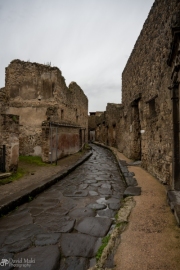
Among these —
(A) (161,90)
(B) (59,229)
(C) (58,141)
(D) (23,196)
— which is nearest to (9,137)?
(D) (23,196)

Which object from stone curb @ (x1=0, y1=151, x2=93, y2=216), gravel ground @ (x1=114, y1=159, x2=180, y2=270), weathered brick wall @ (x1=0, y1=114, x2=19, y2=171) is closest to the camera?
gravel ground @ (x1=114, y1=159, x2=180, y2=270)

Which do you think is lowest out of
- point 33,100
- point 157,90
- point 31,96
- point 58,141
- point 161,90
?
point 58,141

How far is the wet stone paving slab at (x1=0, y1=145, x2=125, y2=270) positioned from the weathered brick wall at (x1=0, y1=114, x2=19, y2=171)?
2.29 meters

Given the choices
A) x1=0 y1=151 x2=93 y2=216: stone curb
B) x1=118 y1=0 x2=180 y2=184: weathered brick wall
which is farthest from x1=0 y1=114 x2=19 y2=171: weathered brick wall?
x1=118 y1=0 x2=180 y2=184: weathered brick wall

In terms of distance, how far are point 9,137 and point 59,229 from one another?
4.40 metres

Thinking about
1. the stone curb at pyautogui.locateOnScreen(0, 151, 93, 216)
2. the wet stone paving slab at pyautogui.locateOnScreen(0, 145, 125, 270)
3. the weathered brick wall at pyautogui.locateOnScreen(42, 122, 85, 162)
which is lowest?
the wet stone paving slab at pyautogui.locateOnScreen(0, 145, 125, 270)

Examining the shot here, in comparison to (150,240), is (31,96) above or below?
above

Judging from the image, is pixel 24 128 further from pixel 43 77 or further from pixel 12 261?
pixel 12 261

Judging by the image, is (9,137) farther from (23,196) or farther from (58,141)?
(58,141)

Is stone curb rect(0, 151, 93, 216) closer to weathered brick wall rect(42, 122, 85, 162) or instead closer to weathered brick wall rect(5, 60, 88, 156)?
weathered brick wall rect(42, 122, 85, 162)

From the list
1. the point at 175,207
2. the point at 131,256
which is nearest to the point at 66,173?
the point at 175,207

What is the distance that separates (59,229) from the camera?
2.81 m

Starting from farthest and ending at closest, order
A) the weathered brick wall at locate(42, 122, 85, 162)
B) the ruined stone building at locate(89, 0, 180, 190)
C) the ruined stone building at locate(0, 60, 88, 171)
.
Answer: the ruined stone building at locate(0, 60, 88, 171), the weathered brick wall at locate(42, 122, 85, 162), the ruined stone building at locate(89, 0, 180, 190)

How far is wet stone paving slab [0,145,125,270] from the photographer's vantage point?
6.84 ft
